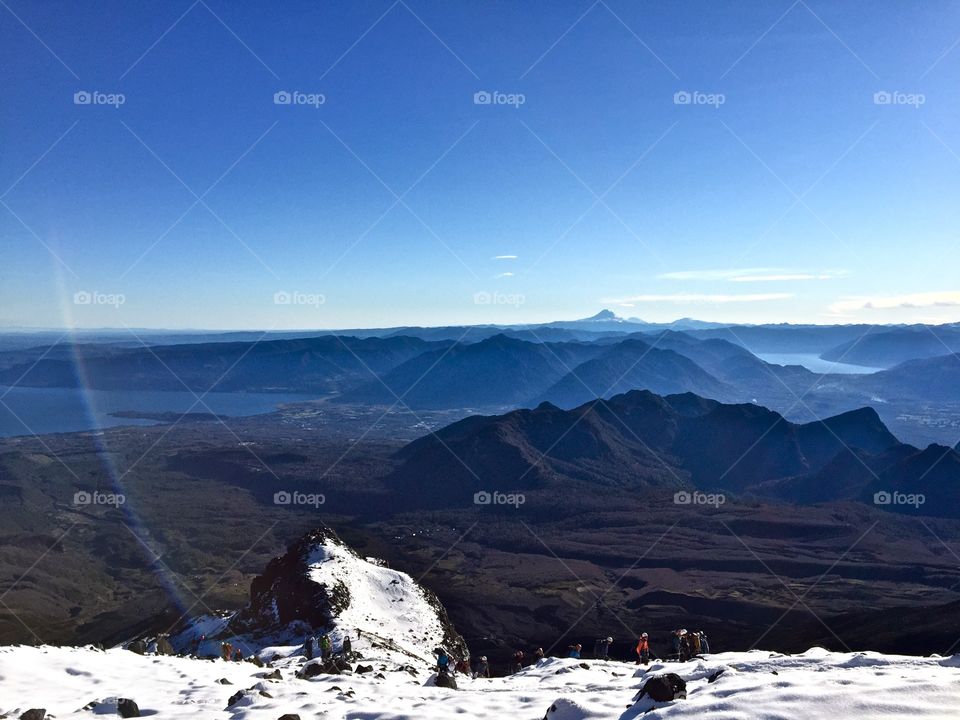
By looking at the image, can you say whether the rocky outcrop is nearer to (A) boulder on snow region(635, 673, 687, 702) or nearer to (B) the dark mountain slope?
(A) boulder on snow region(635, 673, 687, 702)

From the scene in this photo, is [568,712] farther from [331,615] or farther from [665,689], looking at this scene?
[331,615]

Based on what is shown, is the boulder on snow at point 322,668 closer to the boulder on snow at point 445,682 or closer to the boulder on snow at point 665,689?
the boulder on snow at point 445,682

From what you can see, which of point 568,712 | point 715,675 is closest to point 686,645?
point 715,675

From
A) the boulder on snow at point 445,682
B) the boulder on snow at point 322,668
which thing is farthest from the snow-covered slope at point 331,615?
the boulder on snow at point 445,682

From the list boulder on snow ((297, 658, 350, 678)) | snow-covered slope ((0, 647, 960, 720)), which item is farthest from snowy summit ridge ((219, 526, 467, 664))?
snow-covered slope ((0, 647, 960, 720))

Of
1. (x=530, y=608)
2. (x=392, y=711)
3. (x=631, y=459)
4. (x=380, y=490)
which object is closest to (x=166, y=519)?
(x=380, y=490)

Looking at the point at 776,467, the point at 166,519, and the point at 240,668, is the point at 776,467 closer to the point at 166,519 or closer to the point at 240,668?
the point at 166,519
